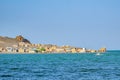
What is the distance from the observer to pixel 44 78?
6644 cm

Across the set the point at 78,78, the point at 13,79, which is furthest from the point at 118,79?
the point at 13,79

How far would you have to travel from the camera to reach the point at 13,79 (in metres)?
64.5

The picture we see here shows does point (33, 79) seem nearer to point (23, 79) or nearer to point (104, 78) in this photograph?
point (23, 79)

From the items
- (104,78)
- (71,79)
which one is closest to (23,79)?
(71,79)

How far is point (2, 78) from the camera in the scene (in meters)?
66.0

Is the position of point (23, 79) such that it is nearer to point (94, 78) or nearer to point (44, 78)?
point (44, 78)

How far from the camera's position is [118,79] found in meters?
63.6

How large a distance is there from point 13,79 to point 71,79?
8497mm

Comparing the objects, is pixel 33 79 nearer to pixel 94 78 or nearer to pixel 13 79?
pixel 13 79

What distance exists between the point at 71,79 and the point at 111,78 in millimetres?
6108

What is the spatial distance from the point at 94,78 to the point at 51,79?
6.33m

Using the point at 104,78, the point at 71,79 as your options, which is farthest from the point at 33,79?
the point at 104,78

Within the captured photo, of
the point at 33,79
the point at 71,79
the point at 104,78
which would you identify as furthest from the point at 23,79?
the point at 104,78

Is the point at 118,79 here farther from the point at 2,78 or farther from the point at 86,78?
the point at 2,78
